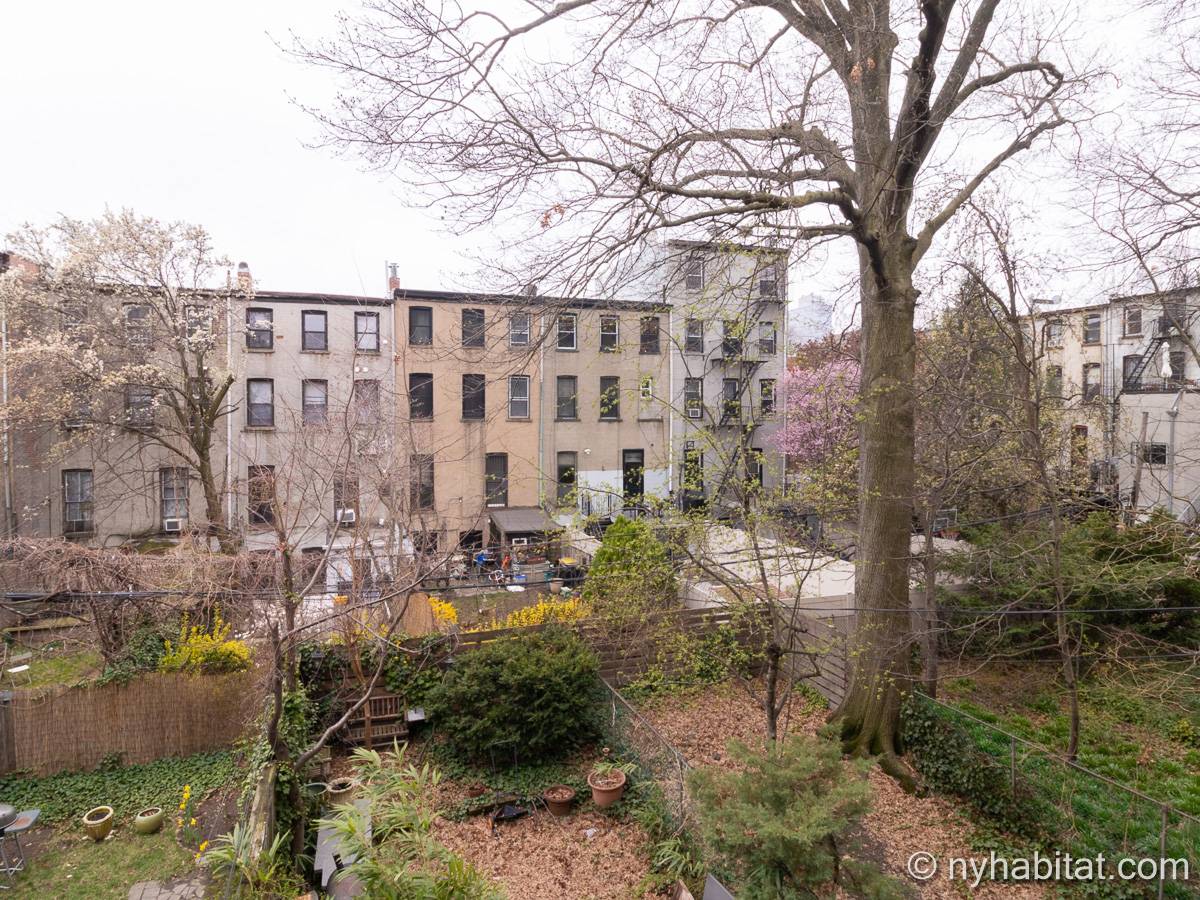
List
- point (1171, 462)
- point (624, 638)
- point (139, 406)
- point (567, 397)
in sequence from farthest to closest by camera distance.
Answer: point (567, 397) < point (139, 406) < point (624, 638) < point (1171, 462)

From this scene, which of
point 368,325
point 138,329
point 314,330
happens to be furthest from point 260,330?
point 138,329

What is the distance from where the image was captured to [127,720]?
10.2 metres

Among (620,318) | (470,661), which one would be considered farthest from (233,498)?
(620,318)

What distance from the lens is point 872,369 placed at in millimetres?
9031

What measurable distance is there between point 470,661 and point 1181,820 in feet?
29.3

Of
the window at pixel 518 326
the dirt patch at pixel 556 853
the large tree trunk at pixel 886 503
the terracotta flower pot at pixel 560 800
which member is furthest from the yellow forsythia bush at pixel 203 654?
the large tree trunk at pixel 886 503

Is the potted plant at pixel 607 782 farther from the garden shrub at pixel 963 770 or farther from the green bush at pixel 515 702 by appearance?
the garden shrub at pixel 963 770

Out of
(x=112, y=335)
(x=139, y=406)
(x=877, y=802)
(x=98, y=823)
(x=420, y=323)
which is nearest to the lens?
(x=877, y=802)

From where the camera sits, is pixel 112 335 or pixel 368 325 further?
pixel 368 325

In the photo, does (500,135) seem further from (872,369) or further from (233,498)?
(233,498)

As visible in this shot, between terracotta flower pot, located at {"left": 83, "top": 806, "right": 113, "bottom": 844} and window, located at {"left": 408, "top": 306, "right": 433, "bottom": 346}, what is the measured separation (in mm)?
15772

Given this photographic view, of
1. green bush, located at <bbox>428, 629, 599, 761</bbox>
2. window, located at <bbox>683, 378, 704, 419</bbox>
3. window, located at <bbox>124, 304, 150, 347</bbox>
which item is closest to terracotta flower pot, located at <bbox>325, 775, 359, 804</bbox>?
green bush, located at <bbox>428, 629, 599, 761</bbox>

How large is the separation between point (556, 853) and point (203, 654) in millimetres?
6821

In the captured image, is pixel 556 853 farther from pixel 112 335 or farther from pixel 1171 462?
pixel 112 335
